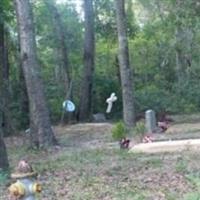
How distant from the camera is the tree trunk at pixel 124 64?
19.2 m

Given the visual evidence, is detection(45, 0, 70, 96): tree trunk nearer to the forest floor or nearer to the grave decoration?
the forest floor

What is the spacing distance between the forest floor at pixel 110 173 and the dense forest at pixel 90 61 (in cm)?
124

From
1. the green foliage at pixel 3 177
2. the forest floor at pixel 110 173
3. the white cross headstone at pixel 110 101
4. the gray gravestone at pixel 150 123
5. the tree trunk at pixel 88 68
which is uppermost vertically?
the tree trunk at pixel 88 68

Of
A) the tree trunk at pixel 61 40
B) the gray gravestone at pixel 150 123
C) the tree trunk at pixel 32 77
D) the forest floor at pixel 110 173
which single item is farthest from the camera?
the tree trunk at pixel 61 40

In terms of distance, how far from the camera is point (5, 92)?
72.2ft

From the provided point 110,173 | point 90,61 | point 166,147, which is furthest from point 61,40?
point 110,173

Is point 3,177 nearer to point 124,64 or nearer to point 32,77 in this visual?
point 32,77

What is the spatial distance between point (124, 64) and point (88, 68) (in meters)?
6.07

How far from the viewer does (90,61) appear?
25.5m

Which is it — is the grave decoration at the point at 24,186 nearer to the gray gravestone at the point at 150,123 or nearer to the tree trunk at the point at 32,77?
the tree trunk at the point at 32,77

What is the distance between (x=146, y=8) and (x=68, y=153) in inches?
1123

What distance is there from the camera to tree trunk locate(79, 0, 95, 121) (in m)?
24.9

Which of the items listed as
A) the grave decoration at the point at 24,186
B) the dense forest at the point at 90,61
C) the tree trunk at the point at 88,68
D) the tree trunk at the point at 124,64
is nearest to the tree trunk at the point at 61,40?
the dense forest at the point at 90,61

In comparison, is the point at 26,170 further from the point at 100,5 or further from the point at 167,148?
the point at 100,5
